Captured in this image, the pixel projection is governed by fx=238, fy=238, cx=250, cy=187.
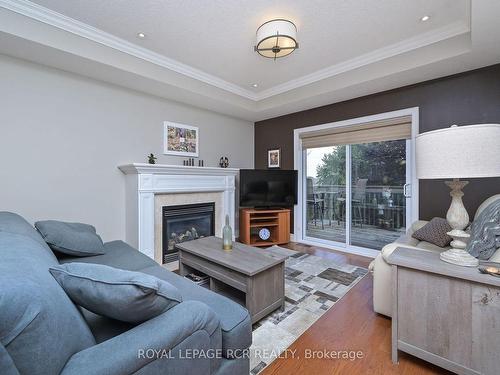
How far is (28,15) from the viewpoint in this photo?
204cm

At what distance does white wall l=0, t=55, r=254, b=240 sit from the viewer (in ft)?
7.81

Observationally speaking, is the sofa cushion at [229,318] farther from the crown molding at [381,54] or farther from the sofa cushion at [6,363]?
the crown molding at [381,54]

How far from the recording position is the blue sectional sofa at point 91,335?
2.10 ft

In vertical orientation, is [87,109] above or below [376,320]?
above

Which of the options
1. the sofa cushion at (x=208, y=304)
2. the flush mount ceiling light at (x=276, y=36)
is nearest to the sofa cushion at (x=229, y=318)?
the sofa cushion at (x=208, y=304)

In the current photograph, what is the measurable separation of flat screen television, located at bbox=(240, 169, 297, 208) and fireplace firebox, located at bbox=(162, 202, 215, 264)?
2.27ft

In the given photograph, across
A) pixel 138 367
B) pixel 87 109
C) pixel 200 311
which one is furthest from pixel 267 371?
pixel 87 109

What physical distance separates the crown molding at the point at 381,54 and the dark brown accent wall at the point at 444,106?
695 mm

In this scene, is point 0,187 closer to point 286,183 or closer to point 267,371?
point 267,371

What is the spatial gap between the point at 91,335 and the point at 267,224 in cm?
345

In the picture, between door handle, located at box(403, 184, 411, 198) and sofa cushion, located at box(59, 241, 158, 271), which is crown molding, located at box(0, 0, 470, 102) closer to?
door handle, located at box(403, 184, 411, 198)

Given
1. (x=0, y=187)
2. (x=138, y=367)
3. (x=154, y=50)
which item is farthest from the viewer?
(x=154, y=50)

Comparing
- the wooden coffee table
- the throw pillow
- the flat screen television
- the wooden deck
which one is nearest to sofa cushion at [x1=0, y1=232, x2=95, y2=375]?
the wooden coffee table

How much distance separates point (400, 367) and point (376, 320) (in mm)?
508
